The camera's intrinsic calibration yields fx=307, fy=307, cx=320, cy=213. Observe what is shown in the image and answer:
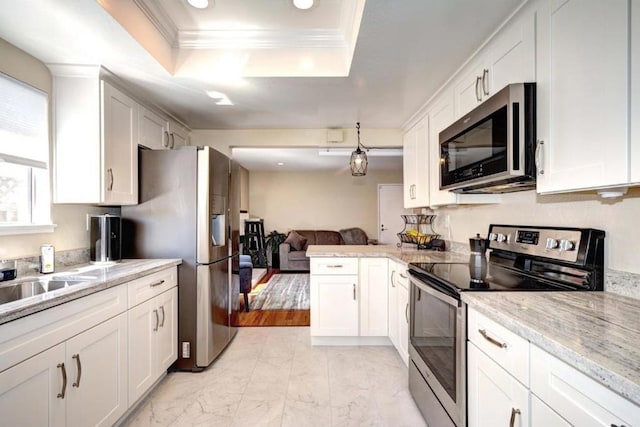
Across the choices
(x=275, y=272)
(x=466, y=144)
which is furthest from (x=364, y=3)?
(x=275, y=272)

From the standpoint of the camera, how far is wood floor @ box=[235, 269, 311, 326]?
3.46m

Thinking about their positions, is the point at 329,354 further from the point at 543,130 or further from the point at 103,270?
the point at 543,130

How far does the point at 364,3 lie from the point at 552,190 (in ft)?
3.84

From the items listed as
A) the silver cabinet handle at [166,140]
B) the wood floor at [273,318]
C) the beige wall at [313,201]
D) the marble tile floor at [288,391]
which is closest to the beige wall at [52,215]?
the silver cabinet handle at [166,140]

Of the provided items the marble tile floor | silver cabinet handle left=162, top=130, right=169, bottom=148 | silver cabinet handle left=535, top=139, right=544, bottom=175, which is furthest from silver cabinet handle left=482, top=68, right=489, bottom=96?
silver cabinet handle left=162, top=130, right=169, bottom=148

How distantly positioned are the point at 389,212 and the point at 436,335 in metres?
5.97

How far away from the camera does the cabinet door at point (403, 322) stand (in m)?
2.24

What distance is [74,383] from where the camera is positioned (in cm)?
134

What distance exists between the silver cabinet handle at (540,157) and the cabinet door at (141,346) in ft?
7.33

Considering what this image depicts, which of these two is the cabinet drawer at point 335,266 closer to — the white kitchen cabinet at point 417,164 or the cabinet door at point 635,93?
the white kitchen cabinet at point 417,164

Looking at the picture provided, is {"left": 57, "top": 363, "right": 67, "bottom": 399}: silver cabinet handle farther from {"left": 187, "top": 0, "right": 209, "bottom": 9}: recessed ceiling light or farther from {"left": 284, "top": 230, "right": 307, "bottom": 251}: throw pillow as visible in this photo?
{"left": 284, "top": 230, "right": 307, "bottom": 251}: throw pillow

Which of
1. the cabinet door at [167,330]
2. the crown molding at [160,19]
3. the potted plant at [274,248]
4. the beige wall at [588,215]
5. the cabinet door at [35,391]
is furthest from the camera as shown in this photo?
the potted plant at [274,248]

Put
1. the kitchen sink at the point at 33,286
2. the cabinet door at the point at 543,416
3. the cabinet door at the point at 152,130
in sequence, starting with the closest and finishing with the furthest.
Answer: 1. the cabinet door at the point at 543,416
2. the kitchen sink at the point at 33,286
3. the cabinet door at the point at 152,130

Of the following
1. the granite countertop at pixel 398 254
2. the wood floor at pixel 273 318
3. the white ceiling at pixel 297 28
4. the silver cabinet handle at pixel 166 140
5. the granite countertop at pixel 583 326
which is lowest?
the wood floor at pixel 273 318
